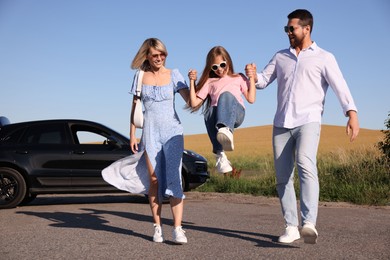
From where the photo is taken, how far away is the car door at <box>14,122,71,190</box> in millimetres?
11508

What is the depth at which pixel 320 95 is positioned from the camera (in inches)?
243

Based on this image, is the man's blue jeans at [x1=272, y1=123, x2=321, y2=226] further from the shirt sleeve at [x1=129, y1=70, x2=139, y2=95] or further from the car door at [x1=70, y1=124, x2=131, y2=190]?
the car door at [x1=70, y1=124, x2=131, y2=190]

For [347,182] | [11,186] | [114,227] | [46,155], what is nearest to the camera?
[114,227]

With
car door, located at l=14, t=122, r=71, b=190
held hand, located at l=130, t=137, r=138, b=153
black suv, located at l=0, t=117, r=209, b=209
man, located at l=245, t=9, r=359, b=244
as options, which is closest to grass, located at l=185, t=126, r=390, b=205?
black suv, located at l=0, t=117, r=209, b=209

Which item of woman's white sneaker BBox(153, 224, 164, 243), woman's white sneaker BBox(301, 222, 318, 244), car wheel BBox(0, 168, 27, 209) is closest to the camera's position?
woman's white sneaker BBox(301, 222, 318, 244)

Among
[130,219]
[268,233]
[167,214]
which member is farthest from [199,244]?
[167,214]

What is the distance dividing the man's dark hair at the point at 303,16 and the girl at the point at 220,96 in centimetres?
74

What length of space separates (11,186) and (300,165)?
22.6 ft

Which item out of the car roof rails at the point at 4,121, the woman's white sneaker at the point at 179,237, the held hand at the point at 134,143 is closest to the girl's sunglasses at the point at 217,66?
the held hand at the point at 134,143

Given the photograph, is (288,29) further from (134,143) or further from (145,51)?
(134,143)

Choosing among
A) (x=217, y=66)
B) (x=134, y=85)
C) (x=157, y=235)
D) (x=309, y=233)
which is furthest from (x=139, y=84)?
(x=309, y=233)

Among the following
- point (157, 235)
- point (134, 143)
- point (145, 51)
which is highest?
point (145, 51)

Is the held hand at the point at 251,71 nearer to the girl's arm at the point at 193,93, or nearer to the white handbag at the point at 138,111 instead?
the girl's arm at the point at 193,93

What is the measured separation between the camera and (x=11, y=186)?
11352 mm
